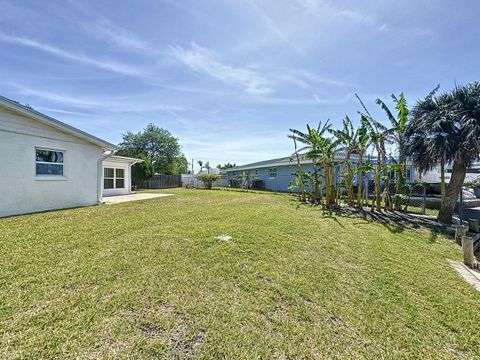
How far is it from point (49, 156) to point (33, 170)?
3.15ft

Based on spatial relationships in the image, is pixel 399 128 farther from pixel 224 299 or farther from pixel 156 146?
pixel 156 146

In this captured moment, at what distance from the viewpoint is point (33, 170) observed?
866 cm

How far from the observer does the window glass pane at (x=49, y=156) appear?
9031mm

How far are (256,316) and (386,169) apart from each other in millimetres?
9739

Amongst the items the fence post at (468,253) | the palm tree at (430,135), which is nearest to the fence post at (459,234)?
the fence post at (468,253)

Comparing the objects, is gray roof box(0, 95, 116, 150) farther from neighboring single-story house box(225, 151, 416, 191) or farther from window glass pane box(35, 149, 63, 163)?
neighboring single-story house box(225, 151, 416, 191)

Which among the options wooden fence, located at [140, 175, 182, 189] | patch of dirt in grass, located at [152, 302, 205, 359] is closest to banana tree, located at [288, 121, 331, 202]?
patch of dirt in grass, located at [152, 302, 205, 359]

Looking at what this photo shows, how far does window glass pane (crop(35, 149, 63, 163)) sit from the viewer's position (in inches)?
356

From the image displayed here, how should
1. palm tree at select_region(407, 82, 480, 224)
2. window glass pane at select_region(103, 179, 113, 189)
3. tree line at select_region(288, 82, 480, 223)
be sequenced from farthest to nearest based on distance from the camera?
1. window glass pane at select_region(103, 179, 113, 189)
2. tree line at select_region(288, 82, 480, 223)
3. palm tree at select_region(407, 82, 480, 224)

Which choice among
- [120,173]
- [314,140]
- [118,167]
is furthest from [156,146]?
[314,140]

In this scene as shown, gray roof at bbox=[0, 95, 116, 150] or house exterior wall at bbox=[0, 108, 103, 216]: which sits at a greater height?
gray roof at bbox=[0, 95, 116, 150]

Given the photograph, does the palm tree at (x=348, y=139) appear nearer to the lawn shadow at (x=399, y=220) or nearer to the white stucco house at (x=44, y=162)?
the lawn shadow at (x=399, y=220)

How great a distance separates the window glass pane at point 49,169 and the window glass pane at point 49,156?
23 cm

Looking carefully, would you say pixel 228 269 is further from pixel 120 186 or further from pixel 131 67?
pixel 120 186
